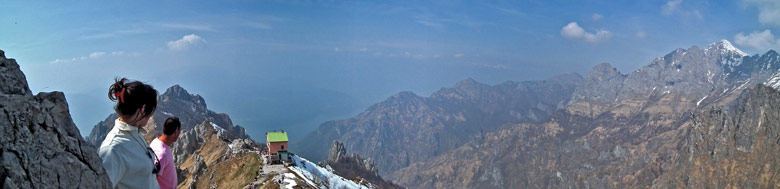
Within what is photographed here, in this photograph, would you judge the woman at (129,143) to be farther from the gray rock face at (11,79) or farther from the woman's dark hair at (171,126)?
the woman's dark hair at (171,126)

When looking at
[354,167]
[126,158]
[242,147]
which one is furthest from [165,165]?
[354,167]

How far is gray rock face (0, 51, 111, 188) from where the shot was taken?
644cm

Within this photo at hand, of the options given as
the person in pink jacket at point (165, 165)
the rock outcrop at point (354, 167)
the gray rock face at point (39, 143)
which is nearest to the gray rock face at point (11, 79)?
the gray rock face at point (39, 143)

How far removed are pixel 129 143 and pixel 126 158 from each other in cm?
24

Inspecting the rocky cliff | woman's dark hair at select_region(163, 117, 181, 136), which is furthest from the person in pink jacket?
the rocky cliff

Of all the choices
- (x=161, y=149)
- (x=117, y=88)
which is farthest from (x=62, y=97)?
(x=161, y=149)

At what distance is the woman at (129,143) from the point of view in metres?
7.48

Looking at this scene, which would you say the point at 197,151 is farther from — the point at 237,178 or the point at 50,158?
the point at 50,158

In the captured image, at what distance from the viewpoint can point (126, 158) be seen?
24.6 ft

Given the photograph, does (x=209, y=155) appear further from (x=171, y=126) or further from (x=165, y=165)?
(x=165, y=165)

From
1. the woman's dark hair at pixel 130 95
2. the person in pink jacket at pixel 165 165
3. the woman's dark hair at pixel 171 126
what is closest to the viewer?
the woman's dark hair at pixel 130 95

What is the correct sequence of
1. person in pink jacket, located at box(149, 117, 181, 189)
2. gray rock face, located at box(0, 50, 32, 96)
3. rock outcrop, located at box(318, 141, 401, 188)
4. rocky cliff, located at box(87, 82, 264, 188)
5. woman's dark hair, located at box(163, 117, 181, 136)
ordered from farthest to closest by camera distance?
rock outcrop, located at box(318, 141, 401, 188) < rocky cliff, located at box(87, 82, 264, 188) < woman's dark hair, located at box(163, 117, 181, 136) < person in pink jacket, located at box(149, 117, 181, 189) < gray rock face, located at box(0, 50, 32, 96)

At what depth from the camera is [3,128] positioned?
637 cm

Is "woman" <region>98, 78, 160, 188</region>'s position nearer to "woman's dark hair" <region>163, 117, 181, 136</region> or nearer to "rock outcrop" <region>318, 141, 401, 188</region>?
"woman's dark hair" <region>163, 117, 181, 136</region>
